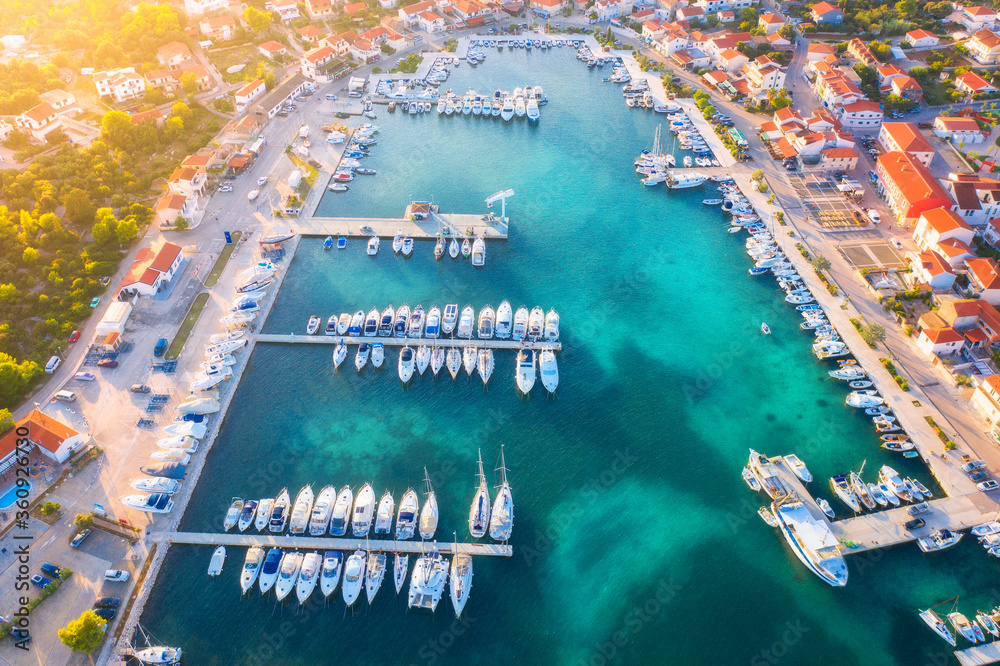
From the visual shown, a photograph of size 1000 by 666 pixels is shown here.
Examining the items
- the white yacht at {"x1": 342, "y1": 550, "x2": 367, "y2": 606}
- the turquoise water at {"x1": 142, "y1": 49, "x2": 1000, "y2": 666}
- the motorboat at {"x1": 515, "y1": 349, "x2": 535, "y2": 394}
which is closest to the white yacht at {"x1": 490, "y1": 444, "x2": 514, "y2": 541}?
the turquoise water at {"x1": 142, "y1": 49, "x2": 1000, "y2": 666}

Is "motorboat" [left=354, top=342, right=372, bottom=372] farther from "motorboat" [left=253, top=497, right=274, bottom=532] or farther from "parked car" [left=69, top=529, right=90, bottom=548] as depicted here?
"parked car" [left=69, top=529, right=90, bottom=548]

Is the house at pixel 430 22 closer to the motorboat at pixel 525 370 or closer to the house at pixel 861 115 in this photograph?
the house at pixel 861 115

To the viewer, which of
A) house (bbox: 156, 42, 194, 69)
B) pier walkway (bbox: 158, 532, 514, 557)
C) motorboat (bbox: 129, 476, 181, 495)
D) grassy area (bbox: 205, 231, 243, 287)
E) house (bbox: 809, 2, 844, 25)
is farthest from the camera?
house (bbox: 809, 2, 844, 25)

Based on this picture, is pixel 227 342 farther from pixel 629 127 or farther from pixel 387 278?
pixel 629 127

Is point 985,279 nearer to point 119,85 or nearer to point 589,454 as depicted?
point 589,454

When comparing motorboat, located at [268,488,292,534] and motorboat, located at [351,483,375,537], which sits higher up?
motorboat, located at [268,488,292,534]

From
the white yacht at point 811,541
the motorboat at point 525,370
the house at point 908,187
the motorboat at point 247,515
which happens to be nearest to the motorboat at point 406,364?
the motorboat at point 525,370
